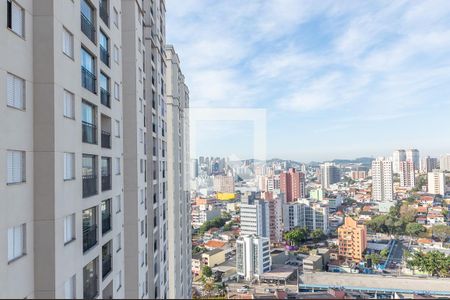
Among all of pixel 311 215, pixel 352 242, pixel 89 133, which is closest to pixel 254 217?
pixel 89 133

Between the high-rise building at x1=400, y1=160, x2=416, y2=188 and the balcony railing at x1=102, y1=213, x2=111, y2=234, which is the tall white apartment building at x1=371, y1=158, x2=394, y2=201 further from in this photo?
the balcony railing at x1=102, y1=213, x2=111, y2=234

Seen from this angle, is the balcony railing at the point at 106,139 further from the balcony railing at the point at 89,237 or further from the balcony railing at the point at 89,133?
the balcony railing at the point at 89,237

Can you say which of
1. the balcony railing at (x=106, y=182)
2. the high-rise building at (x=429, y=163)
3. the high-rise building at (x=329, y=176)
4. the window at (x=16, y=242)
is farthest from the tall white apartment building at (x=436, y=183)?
the window at (x=16, y=242)

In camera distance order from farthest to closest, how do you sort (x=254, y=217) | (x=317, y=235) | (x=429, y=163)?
(x=429, y=163), (x=317, y=235), (x=254, y=217)

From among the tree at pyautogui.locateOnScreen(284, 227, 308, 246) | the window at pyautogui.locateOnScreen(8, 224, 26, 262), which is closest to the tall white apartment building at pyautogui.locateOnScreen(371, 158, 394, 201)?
the tree at pyautogui.locateOnScreen(284, 227, 308, 246)

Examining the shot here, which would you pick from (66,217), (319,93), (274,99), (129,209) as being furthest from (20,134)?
(319,93)

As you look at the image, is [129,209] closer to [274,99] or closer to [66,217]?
[66,217]

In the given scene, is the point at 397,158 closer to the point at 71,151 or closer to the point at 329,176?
the point at 329,176
